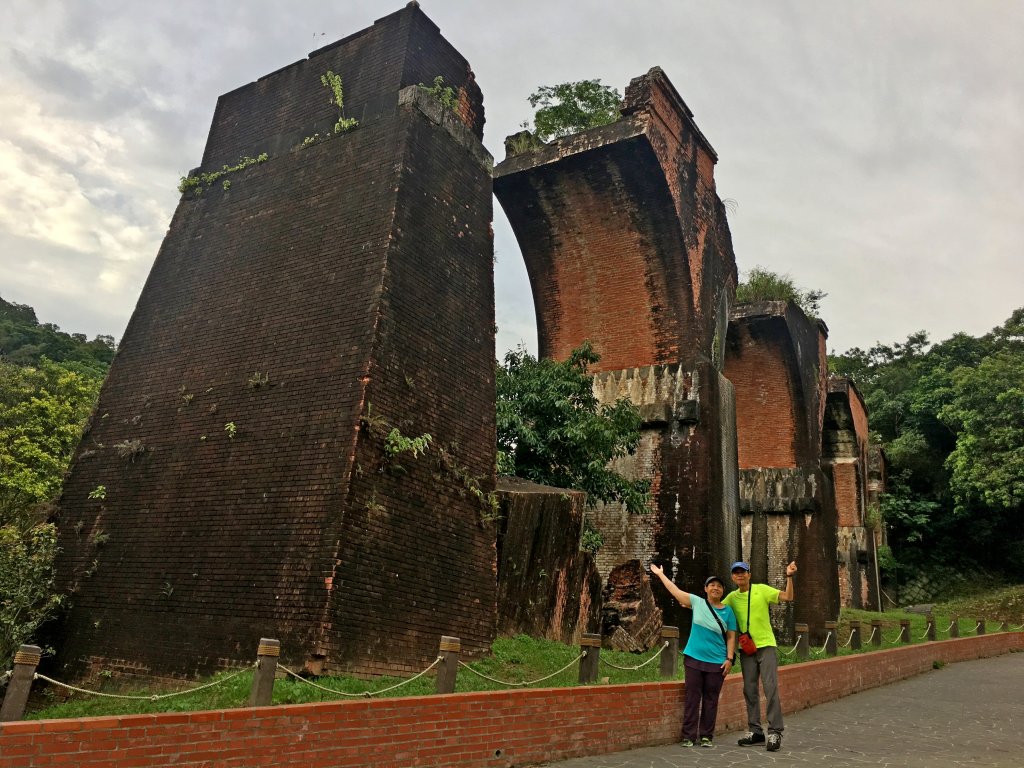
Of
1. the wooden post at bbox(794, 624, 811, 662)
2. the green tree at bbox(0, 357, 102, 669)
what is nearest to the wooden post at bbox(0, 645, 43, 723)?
the wooden post at bbox(794, 624, 811, 662)

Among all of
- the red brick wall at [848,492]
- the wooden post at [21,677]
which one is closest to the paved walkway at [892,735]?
the wooden post at [21,677]

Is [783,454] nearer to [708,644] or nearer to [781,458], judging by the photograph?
[781,458]

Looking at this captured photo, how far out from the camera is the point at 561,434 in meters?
11.1

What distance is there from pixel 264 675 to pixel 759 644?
330 centimetres

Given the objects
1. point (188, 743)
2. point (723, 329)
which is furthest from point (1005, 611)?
point (188, 743)

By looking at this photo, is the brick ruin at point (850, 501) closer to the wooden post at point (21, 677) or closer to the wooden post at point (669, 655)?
the wooden post at point (669, 655)

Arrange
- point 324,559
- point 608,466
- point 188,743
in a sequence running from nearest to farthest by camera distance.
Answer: point 188,743, point 324,559, point 608,466

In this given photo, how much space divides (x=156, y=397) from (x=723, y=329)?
9676mm

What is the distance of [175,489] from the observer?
7719mm

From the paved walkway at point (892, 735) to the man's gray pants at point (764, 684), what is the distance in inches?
8.7

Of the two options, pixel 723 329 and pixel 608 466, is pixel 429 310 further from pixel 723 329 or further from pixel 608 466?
pixel 723 329

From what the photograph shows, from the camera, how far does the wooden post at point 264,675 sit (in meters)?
4.36

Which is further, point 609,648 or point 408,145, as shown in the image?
point 609,648

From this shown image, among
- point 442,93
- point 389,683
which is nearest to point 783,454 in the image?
point 442,93
